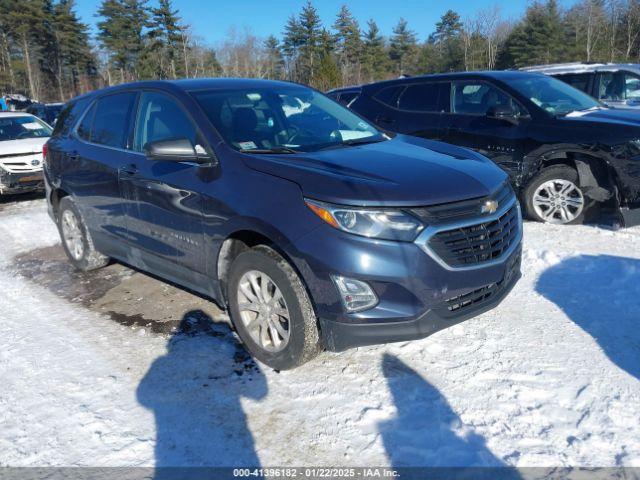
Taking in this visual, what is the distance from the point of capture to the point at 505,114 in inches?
235

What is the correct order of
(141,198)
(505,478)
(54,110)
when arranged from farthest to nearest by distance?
(54,110) < (141,198) < (505,478)

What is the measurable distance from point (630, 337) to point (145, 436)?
3095 mm

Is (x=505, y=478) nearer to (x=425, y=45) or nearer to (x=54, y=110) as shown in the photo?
(x=54, y=110)

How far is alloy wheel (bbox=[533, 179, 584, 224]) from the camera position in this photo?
5.78 m

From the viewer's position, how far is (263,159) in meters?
3.17

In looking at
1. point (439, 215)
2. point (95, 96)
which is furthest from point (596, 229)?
point (95, 96)

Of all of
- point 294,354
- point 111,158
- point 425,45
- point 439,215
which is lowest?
point 294,354

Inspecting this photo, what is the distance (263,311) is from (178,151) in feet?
3.85

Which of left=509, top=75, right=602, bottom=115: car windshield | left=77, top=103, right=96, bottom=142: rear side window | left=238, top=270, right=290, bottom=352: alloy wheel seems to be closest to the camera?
left=238, top=270, right=290, bottom=352: alloy wheel

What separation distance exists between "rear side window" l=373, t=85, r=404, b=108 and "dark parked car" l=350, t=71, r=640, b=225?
66mm

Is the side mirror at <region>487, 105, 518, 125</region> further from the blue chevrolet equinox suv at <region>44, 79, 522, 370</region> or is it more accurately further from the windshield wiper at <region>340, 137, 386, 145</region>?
the windshield wiper at <region>340, 137, 386, 145</region>

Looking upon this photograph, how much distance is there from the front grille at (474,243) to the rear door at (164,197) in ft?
5.23

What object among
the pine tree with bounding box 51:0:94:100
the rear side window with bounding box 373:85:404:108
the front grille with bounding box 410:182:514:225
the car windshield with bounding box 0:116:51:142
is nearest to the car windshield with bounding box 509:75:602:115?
the rear side window with bounding box 373:85:404:108

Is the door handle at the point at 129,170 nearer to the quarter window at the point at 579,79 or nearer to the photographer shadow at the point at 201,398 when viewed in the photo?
the photographer shadow at the point at 201,398
